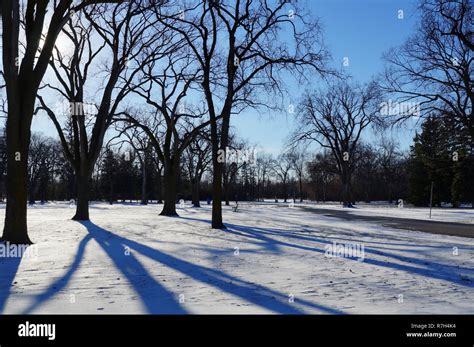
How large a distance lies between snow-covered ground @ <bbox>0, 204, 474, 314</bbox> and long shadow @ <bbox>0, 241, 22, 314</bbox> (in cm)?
2

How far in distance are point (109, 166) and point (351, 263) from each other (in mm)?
71345

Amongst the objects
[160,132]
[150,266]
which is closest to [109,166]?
[160,132]

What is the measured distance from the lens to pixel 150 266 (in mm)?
8594

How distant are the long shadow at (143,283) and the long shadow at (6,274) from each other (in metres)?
1.81

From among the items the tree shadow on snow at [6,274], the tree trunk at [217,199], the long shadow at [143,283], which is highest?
the tree trunk at [217,199]

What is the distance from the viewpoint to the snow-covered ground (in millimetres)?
5672

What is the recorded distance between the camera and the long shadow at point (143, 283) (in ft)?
18.2

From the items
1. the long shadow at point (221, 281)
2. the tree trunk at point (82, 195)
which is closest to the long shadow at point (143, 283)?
the long shadow at point (221, 281)

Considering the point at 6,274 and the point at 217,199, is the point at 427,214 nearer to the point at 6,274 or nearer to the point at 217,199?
the point at 217,199

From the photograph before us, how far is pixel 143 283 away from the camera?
703cm

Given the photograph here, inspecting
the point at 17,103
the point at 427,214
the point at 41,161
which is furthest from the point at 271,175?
the point at 17,103

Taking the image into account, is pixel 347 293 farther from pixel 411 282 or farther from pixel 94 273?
pixel 94 273

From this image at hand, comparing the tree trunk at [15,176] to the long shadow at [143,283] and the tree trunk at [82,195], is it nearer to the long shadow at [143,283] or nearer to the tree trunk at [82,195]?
the long shadow at [143,283]
